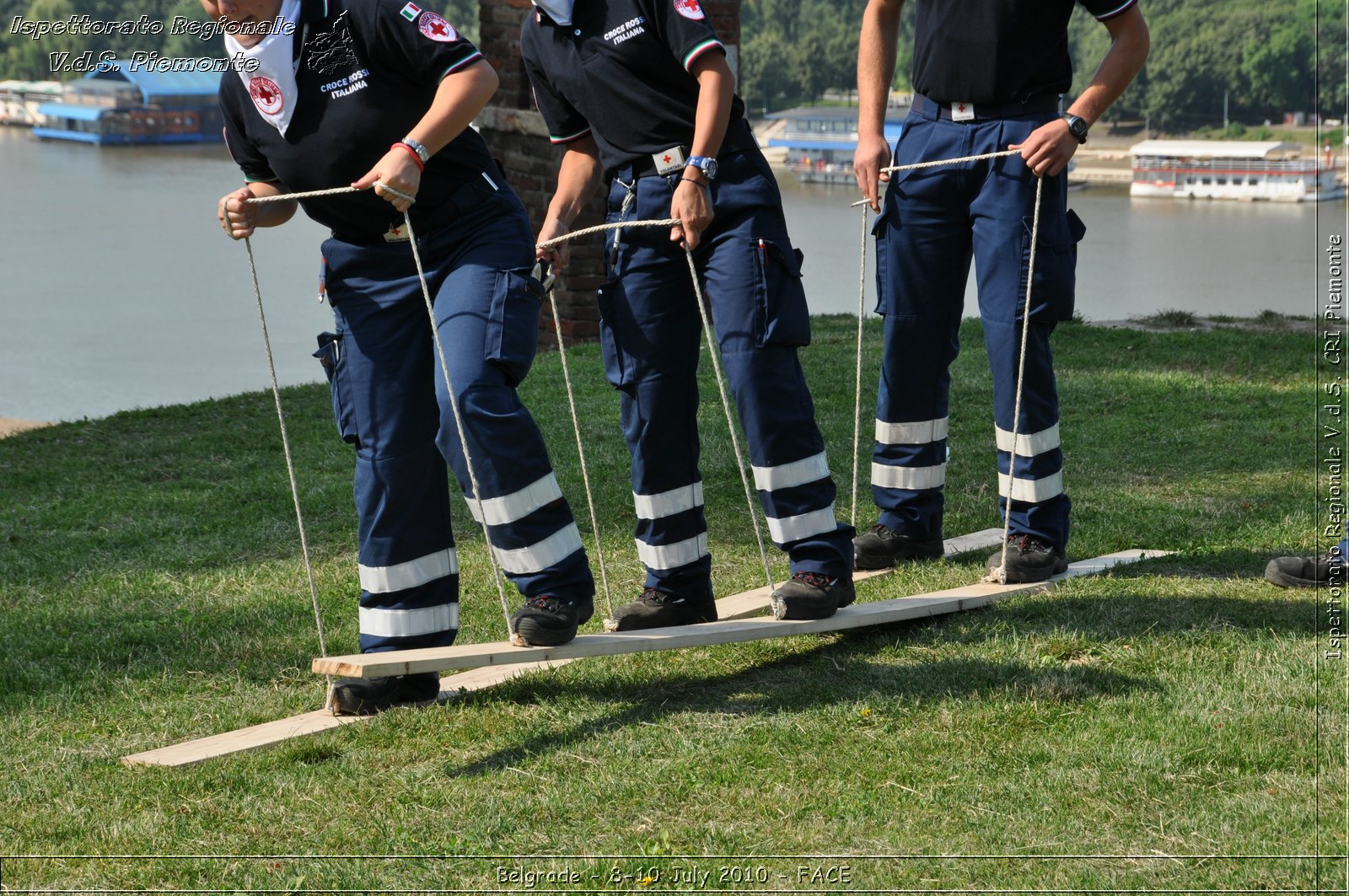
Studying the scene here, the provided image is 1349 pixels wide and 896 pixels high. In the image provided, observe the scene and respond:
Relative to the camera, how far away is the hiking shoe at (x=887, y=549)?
172 inches

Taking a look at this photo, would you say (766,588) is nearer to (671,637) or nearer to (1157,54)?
(671,637)

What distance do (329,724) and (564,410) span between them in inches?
158

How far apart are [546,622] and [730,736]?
1.54 ft

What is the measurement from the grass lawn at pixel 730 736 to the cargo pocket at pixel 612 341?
703 millimetres

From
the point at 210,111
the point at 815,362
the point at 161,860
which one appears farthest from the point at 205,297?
the point at 161,860

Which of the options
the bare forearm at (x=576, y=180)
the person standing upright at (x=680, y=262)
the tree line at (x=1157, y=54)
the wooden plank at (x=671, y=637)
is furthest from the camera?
the tree line at (x=1157, y=54)

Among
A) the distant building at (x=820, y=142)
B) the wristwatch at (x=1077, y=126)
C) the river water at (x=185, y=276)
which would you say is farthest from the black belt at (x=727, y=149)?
the distant building at (x=820, y=142)

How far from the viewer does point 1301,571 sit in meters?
3.84

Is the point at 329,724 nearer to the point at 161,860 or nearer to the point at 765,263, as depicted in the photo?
the point at 161,860

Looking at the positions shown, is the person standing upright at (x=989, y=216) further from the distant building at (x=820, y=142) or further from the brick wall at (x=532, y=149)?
the distant building at (x=820, y=142)

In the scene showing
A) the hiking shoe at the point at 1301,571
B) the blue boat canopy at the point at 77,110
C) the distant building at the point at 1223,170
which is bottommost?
the hiking shoe at the point at 1301,571

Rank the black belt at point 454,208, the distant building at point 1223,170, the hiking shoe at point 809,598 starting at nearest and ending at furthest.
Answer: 1. the black belt at point 454,208
2. the hiking shoe at point 809,598
3. the distant building at point 1223,170

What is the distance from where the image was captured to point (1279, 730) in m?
2.86

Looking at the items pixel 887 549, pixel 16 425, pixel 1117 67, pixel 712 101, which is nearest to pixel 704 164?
pixel 712 101
